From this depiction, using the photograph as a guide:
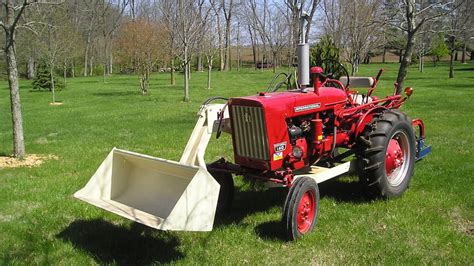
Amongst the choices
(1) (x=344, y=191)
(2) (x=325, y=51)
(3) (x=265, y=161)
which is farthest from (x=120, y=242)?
(2) (x=325, y=51)

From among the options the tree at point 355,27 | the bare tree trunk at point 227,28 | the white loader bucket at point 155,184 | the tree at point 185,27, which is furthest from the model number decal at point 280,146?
the bare tree trunk at point 227,28

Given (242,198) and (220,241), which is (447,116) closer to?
(242,198)

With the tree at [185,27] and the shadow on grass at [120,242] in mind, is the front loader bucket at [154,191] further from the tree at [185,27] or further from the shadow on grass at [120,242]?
the tree at [185,27]

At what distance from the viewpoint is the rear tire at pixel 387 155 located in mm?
5633

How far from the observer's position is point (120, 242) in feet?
16.0

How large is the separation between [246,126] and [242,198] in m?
1.63

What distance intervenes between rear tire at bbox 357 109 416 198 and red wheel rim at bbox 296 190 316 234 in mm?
986

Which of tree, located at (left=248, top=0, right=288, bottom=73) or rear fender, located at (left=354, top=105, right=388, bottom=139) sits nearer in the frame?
rear fender, located at (left=354, top=105, right=388, bottom=139)

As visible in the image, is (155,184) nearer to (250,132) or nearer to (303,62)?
(250,132)

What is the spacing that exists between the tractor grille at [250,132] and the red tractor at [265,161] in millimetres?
11

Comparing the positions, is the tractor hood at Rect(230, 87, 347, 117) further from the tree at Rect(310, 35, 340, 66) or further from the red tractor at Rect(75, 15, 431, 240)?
the tree at Rect(310, 35, 340, 66)

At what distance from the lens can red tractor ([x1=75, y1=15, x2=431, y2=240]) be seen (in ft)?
14.8

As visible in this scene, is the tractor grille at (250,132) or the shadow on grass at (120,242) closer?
the shadow on grass at (120,242)

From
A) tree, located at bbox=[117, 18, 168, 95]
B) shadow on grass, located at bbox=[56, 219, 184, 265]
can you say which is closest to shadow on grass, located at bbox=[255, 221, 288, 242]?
shadow on grass, located at bbox=[56, 219, 184, 265]
